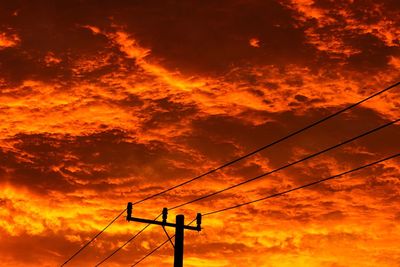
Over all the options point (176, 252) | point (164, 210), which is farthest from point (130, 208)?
point (176, 252)

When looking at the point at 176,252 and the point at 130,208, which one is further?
the point at 130,208

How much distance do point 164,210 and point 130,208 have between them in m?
1.46

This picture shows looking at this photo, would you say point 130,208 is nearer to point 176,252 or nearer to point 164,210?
point 164,210

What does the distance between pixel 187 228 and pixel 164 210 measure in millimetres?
1108

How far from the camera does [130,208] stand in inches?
1119

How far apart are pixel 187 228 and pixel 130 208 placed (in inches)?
95.9

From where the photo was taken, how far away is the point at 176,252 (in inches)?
1031

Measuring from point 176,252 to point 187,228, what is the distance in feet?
5.42

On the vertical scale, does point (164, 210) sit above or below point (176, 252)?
above

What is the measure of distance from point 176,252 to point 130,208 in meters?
3.19

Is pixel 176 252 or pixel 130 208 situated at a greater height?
pixel 130 208

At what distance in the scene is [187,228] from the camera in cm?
2766

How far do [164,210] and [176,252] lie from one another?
2.18 meters

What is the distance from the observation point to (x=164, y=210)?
27.8 m
